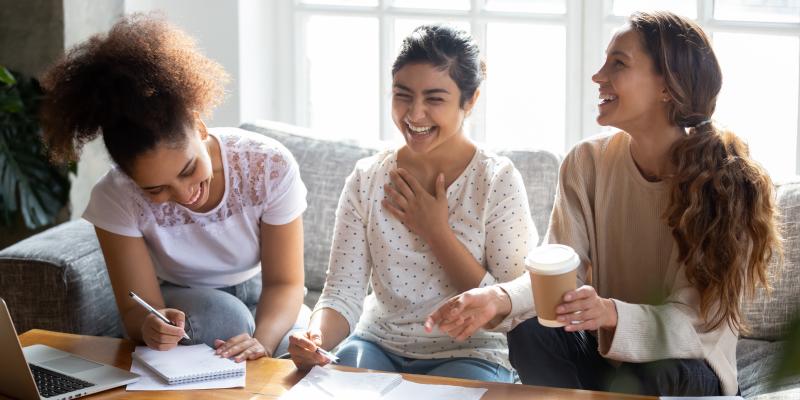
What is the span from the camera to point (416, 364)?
2.08 m

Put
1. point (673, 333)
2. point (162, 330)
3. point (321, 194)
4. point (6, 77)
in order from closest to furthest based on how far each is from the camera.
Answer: point (673, 333) < point (162, 330) < point (321, 194) < point (6, 77)

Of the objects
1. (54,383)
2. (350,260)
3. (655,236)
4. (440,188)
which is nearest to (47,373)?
(54,383)

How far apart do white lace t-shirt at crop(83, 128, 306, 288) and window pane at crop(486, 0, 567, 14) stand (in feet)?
4.08

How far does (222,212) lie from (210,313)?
0.81ft

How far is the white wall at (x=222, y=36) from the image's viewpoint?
10.7ft

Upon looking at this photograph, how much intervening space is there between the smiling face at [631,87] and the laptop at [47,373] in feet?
3.68

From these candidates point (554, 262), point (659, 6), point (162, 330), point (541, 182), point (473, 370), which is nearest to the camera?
point (554, 262)

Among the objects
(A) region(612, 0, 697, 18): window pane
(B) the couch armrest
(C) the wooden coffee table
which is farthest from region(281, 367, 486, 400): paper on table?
(A) region(612, 0, 697, 18): window pane

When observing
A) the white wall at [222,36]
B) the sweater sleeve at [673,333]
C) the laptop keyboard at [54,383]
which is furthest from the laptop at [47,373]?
the white wall at [222,36]

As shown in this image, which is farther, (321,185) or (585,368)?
(321,185)

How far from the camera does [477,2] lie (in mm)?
3154

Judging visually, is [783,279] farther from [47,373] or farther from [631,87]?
[47,373]

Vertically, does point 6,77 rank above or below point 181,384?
above

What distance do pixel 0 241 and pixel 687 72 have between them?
8.69 ft
